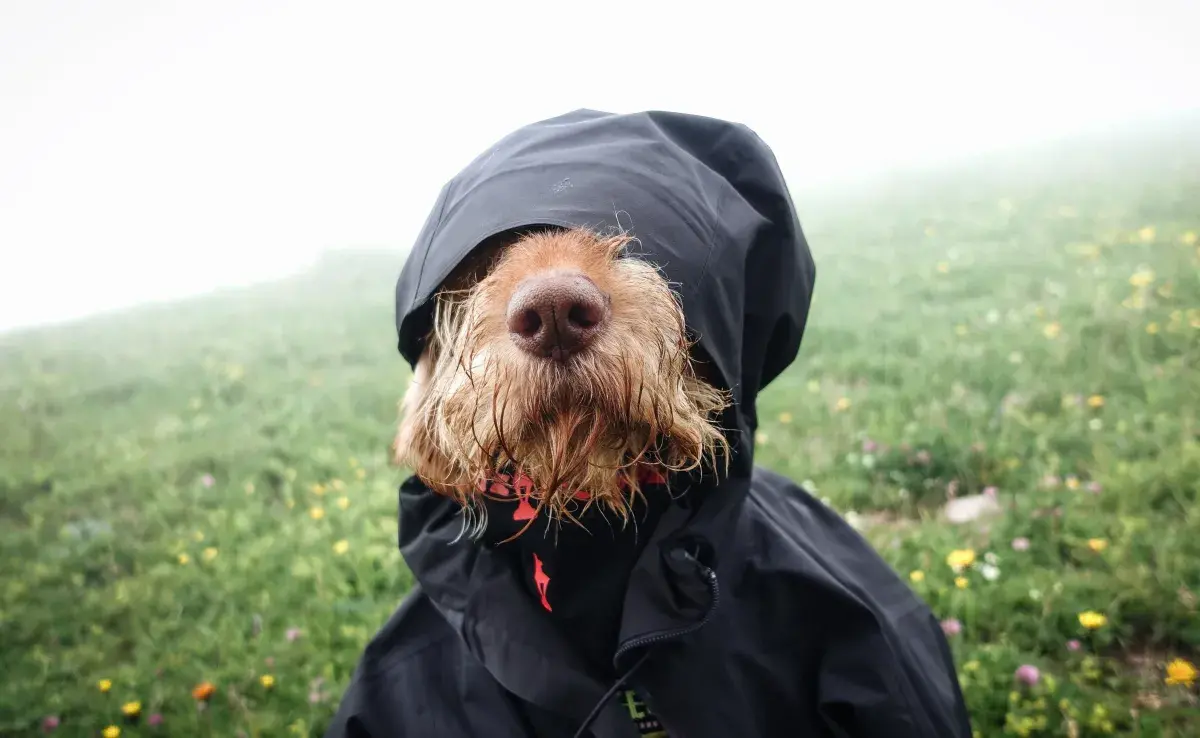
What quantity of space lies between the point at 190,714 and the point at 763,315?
2.48m

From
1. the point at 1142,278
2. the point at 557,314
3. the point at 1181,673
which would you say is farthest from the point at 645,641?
the point at 1142,278

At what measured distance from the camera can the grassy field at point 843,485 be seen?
2597 mm

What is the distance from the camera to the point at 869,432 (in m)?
4.10

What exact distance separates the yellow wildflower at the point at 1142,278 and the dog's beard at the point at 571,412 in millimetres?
4530

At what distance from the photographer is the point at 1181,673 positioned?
2215 millimetres

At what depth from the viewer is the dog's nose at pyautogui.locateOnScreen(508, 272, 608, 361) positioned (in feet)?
4.80

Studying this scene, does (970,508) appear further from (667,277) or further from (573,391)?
(573,391)

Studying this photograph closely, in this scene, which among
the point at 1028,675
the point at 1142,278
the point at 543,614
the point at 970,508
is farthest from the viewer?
the point at 1142,278

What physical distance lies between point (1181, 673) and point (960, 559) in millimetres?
747

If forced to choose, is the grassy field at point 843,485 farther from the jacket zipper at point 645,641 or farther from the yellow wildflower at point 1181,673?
the jacket zipper at point 645,641

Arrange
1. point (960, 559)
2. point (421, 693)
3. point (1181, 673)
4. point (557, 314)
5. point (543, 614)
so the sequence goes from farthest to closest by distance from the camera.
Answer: point (960, 559) → point (1181, 673) → point (421, 693) → point (543, 614) → point (557, 314)

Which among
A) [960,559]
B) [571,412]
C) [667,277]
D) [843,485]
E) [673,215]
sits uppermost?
[673,215]

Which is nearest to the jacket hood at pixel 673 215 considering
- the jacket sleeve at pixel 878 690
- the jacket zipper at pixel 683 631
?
the jacket zipper at pixel 683 631

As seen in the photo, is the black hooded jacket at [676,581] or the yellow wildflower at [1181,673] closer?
the black hooded jacket at [676,581]
